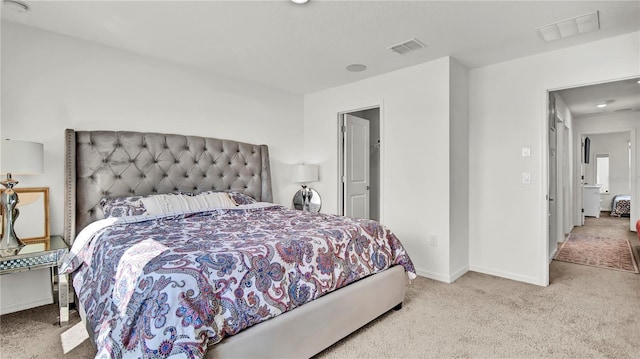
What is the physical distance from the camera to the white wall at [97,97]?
252 centimetres

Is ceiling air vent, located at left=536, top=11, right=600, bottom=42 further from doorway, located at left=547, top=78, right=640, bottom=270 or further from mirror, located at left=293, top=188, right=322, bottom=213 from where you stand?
mirror, located at left=293, top=188, right=322, bottom=213

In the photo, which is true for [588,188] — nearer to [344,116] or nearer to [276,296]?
[344,116]

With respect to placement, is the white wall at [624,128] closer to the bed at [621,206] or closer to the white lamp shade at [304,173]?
the bed at [621,206]

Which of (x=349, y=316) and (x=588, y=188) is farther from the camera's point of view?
(x=588, y=188)

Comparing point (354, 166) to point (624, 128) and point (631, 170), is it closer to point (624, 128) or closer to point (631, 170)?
point (631, 170)

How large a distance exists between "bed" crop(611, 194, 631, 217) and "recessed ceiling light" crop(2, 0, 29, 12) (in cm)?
1064

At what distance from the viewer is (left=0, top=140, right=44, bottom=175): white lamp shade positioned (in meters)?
2.12

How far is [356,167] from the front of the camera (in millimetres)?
4672

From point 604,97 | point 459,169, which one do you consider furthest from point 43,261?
point 604,97

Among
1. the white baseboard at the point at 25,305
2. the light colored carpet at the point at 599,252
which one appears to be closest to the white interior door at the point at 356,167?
the light colored carpet at the point at 599,252

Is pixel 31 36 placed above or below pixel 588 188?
above

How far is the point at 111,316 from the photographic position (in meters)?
1.45

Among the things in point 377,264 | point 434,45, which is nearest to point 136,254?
point 377,264

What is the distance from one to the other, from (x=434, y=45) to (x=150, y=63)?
268 centimetres
